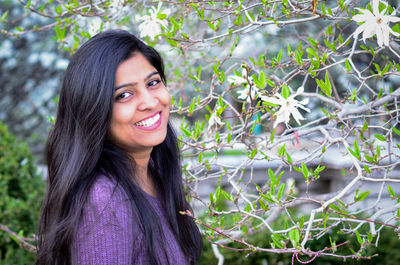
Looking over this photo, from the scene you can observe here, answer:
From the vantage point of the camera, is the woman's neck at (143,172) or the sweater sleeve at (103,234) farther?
the woman's neck at (143,172)

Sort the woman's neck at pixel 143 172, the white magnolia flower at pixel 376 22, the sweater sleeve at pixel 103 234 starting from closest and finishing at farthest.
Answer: the sweater sleeve at pixel 103 234 < the white magnolia flower at pixel 376 22 < the woman's neck at pixel 143 172

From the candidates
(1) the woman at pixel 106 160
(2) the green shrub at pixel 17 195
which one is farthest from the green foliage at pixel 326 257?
(1) the woman at pixel 106 160

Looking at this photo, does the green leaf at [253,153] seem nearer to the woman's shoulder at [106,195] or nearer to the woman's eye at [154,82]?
the woman's eye at [154,82]

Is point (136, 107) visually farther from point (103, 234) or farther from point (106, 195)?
point (103, 234)

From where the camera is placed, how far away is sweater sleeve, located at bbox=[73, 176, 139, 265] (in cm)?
147

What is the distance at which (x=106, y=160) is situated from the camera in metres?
1.75

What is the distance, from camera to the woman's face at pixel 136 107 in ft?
5.58

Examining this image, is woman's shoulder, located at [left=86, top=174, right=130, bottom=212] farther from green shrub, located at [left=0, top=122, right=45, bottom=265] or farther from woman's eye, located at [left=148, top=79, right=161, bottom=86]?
green shrub, located at [left=0, top=122, right=45, bottom=265]

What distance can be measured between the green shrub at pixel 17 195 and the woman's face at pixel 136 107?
1.61 m

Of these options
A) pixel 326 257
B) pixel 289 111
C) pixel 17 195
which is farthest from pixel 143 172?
pixel 17 195

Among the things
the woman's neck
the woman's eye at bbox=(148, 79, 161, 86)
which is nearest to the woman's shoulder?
the woman's neck

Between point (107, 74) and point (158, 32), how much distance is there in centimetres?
49

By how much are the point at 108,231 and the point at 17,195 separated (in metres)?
2.25

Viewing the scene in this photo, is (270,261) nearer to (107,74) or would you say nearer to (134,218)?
(134,218)
